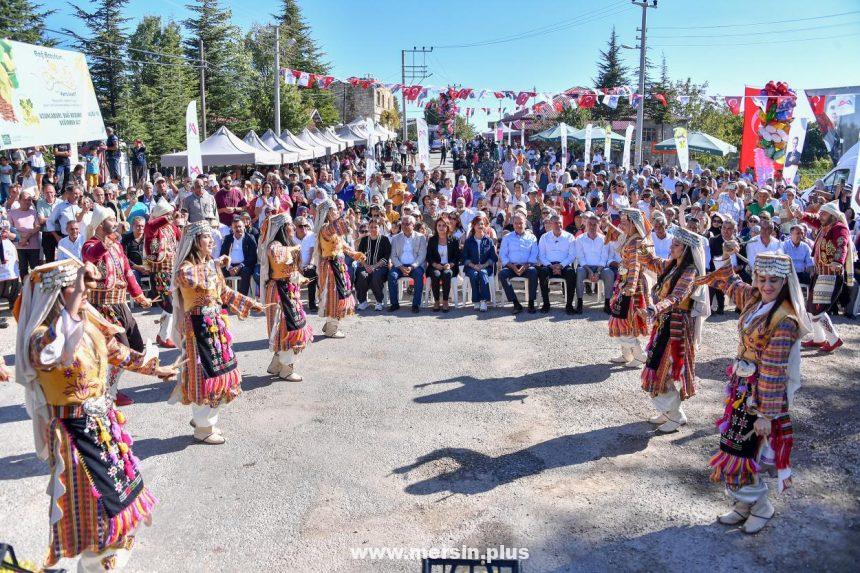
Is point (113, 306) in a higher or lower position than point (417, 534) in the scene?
higher

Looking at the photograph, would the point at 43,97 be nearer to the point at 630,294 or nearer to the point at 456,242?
the point at 456,242

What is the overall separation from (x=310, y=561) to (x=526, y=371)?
421 centimetres

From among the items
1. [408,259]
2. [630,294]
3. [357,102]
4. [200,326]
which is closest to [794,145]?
[408,259]

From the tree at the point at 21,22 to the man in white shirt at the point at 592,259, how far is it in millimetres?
32145

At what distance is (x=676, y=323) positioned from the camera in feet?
19.5

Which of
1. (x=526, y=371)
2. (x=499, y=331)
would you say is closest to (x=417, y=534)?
(x=526, y=371)

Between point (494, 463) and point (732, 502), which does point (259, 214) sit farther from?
point (732, 502)

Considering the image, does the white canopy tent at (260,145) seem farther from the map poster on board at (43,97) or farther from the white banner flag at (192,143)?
the white banner flag at (192,143)

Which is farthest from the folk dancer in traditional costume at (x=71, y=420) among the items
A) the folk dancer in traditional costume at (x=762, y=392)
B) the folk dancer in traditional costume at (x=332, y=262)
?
the folk dancer in traditional costume at (x=332, y=262)

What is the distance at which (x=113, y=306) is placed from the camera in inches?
263

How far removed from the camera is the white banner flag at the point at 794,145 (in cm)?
1305

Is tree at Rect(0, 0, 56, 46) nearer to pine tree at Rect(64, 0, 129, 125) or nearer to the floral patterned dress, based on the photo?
pine tree at Rect(64, 0, 129, 125)

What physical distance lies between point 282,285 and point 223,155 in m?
14.1

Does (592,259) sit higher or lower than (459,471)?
higher
